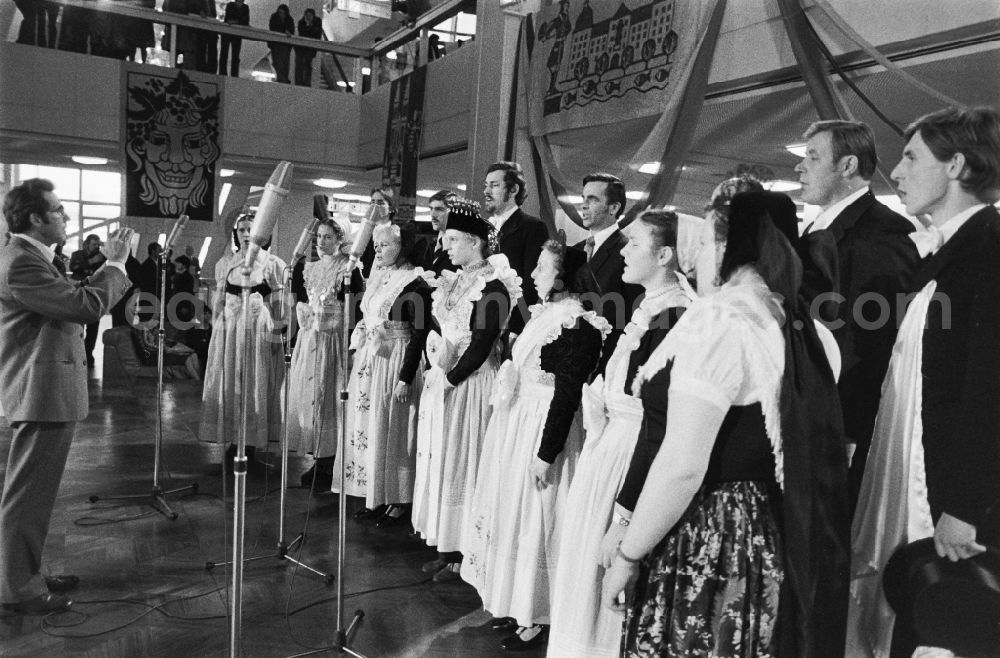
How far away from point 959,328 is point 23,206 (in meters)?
2.92

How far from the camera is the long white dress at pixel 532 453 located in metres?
2.53

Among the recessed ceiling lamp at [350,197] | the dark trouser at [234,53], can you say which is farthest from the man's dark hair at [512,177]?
the recessed ceiling lamp at [350,197]

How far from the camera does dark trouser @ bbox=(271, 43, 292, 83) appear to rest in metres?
9.37

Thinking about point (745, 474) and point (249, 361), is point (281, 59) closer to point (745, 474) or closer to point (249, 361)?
point (249, 361)

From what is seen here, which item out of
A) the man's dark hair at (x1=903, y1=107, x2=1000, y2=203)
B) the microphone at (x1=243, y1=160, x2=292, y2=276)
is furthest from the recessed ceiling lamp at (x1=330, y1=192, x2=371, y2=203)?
the man's dark hair at (x1=903, y1=107, x2=1000, y2=203)

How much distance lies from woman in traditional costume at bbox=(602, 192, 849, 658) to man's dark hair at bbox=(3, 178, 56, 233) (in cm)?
244

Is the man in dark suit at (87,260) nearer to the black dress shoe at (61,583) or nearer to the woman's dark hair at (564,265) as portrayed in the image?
the black dress shoe at (61,583)

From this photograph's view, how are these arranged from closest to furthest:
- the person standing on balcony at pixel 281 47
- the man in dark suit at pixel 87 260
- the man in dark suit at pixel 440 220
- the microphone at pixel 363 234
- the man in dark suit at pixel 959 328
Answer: the man in dark suit at pixel 959 328
the microphone at pixel 363 234
the man in dark suit at pixel 440 220
the man in dark suit at pixel 87 260
the person standing on balcony at pixel 281 47

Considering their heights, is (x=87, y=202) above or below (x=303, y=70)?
below

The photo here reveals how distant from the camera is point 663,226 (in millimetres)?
2084

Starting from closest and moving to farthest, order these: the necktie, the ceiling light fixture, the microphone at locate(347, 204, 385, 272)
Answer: the necktie → the microphone at locate(347, 204, 385, 272) → the ceiling light fixture

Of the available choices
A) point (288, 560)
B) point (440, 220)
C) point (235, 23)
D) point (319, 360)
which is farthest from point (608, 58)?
point (235, 23)

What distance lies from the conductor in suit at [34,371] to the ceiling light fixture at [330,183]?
7.84 m

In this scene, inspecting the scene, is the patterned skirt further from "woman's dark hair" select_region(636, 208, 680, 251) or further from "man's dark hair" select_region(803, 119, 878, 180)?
"man's dark hair" select_region(803, 119, 878, 180)
